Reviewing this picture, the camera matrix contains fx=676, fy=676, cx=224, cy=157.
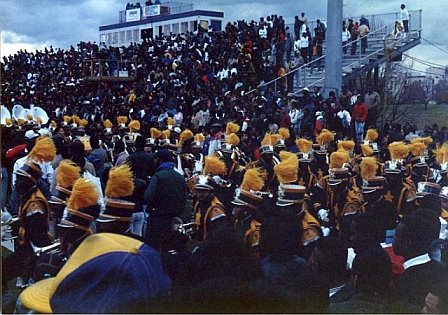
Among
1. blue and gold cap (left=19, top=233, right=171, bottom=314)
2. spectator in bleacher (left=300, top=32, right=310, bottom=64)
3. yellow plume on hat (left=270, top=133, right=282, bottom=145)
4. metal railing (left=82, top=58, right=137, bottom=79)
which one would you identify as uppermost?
spectator in bleacher (left=300, top=32, right=310, bottom=64)

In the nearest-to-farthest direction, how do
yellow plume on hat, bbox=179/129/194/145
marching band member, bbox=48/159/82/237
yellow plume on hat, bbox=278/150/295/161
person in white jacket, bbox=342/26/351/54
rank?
marching band member, bbox=48/159/82/237 → person in white jacket, bbox=342/26/351/54 → yellow plume on hat, bbox=278/150/295/161 → yellow plume on hat, bbox=179/129/194/145

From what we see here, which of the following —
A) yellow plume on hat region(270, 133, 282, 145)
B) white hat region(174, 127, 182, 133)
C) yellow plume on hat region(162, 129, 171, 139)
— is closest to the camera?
yellow plume on hat region(270, 133, 282, 145)

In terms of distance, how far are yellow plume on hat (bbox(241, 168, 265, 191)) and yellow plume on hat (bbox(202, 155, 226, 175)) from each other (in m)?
0.57

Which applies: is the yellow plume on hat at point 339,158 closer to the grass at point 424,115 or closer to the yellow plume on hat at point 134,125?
the grass at point 424,115

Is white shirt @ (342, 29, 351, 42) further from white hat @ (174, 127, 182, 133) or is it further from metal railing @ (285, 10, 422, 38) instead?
white hat @ (174, 127, 182, 133)

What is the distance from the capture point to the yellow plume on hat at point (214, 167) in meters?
6.12

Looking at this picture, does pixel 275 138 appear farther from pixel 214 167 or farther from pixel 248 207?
pixel 248 207

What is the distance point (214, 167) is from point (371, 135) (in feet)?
5.07

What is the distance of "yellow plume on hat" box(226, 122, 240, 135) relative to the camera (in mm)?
6777

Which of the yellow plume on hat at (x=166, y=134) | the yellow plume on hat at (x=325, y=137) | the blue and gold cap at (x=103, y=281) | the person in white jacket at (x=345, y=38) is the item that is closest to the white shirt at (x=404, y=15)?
the person in white jacket at (x=345, y=38)

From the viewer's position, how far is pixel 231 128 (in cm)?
693

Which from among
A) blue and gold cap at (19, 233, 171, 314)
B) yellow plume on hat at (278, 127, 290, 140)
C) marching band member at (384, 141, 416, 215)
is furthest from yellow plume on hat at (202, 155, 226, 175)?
blue and gold cap at (19, 233, 171, 314)

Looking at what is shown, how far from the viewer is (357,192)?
19.7ft

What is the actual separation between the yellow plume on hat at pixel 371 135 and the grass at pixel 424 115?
0.37 metres
